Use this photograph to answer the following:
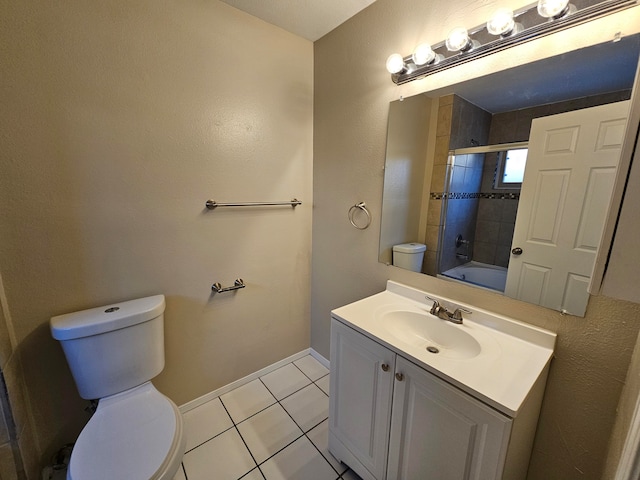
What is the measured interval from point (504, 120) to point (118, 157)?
173cm

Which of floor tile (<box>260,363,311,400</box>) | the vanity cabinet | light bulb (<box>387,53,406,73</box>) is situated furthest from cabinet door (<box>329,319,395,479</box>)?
light bulb (<box>387,53,406,73</box>)

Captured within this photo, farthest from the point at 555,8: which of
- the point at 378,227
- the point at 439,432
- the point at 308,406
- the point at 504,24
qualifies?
the point at 308,406

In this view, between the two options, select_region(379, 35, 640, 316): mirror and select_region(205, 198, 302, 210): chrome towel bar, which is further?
select_region(205, 198, 302, 210): chrome towel bar

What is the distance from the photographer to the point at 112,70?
1.21m

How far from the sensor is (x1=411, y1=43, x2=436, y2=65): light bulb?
1.18m

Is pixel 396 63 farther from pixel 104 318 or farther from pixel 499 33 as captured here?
pixel 104 318

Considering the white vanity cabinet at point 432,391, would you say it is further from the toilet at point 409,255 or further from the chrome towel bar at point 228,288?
the chrome towel bar at point 228,288

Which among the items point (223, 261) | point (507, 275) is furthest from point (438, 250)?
point (223, 261)

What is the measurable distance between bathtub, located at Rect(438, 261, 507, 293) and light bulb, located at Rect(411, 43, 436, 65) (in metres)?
0.94

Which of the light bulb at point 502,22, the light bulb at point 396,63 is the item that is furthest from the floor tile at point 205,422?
the light bulb at point 502,22

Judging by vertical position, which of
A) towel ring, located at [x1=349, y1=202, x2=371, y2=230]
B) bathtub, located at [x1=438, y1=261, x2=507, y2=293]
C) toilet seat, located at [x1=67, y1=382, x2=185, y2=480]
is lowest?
toilet seat, located at [x1=67, y1=382, x2=185, y2=480]

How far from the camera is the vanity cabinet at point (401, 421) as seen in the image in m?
0.81

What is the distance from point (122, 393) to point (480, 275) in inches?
68.7

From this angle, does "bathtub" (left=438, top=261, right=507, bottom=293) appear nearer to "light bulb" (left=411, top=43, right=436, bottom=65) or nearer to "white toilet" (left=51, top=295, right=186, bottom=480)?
"light bulb" (left=411, top=43, right=436, bottom=65)
